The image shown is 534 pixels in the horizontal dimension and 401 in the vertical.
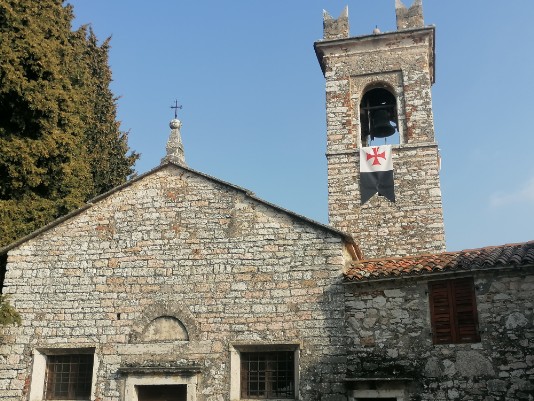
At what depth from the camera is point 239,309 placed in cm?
1127

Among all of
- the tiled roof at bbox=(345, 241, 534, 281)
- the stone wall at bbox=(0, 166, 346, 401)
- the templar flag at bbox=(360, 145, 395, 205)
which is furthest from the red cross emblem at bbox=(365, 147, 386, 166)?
the stone wall at bbox=(0, 166, 346, 401)

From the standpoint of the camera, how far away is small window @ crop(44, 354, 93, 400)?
37.7 feet

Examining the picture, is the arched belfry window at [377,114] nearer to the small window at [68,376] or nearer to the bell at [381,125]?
the bell at [381,125]

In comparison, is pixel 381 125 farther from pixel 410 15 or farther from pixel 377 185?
pixel 410 15

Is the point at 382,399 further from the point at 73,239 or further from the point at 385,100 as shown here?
the point at 385,100

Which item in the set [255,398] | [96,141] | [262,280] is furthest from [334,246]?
[96,141]

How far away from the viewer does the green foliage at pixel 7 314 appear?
37.9 ft

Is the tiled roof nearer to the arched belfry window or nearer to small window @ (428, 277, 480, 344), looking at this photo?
small window @ (428, 277, 480, 344)

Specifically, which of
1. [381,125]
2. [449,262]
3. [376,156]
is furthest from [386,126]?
[449,262]

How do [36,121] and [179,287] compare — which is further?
[36,121]

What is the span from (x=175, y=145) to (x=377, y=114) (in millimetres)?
6188

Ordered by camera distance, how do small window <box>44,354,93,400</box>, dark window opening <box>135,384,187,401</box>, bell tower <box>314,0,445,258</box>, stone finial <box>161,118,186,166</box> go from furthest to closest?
bell tower <box>314,0,445,258</box> → stone finial <box>161,118,186,166</box> → small window <box>44,354,93,400</box> → dark window opening <box>135,384,187,401</box>

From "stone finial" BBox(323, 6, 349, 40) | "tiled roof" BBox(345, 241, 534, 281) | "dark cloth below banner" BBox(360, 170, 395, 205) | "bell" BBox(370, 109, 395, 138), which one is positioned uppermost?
"stone finial" BBox(323, 6, 349, 40)

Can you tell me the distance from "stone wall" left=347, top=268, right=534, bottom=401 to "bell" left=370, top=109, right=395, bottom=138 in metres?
7.72
